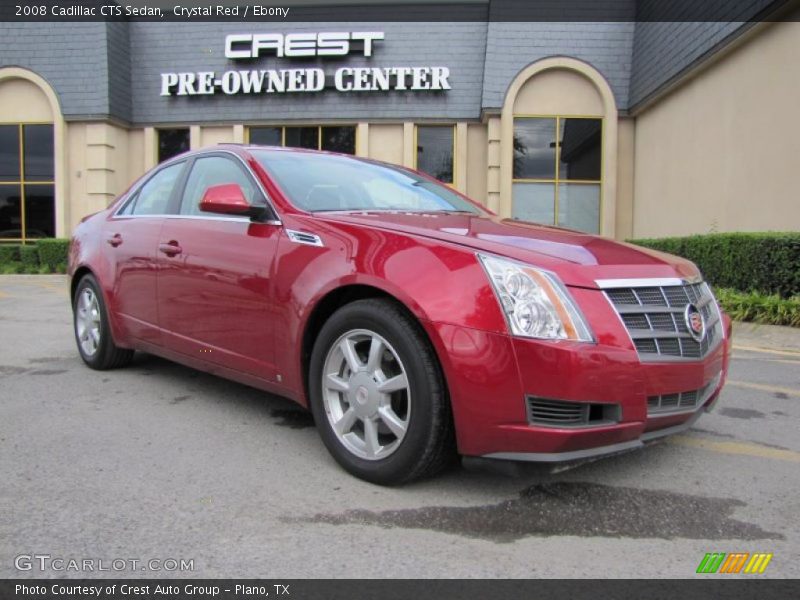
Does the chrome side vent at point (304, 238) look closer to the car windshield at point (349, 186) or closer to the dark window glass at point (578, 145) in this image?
the car windshield at point (349, 186)

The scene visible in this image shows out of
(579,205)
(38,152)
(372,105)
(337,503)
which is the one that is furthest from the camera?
(38,152)

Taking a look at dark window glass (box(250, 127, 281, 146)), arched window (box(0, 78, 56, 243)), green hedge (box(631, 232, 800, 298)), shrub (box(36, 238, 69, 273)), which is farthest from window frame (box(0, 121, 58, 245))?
green hedge (box(631, 232, 800, 298))

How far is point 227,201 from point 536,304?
1.75 meters

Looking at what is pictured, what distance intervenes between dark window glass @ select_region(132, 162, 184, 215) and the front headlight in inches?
108

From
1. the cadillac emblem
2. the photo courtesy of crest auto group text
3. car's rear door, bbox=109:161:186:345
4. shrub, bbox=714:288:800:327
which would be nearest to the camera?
the photo courtesy of crest auto group text

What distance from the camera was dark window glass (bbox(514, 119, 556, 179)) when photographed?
15422mm

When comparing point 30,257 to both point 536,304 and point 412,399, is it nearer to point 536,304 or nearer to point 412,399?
point 412,399

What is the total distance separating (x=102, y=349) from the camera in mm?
4914

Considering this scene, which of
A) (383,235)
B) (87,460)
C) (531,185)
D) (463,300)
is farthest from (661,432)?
(531,185)

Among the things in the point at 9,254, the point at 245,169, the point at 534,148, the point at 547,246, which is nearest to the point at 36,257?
the point at 9,254

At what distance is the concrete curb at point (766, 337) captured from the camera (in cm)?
682

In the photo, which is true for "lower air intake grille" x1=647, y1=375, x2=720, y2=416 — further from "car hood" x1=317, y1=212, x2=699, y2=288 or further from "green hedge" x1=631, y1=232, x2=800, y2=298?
"green hedge" x1=631, y1=232, x2=800, y2=298
